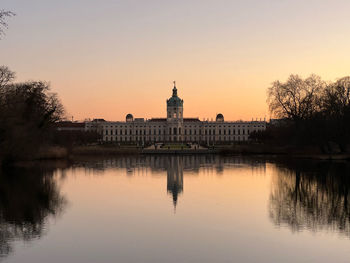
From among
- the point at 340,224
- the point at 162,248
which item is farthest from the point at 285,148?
the point at 162,248

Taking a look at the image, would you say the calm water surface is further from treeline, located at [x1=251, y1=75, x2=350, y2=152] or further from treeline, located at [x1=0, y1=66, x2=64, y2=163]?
treeline, located at [x1=251, y1=75, x2=350, y2=152]

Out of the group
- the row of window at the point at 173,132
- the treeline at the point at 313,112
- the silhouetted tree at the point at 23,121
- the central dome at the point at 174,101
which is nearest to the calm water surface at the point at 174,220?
the silhouetted tree at the point at 23,121

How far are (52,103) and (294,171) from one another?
25.2 metres

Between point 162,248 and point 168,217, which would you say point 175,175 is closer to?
point 168,217

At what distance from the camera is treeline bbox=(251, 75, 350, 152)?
143 feet

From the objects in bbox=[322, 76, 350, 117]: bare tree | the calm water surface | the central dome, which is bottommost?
the calm water surface

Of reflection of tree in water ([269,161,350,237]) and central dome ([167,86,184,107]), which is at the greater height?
central dome ([167,86,184,107])

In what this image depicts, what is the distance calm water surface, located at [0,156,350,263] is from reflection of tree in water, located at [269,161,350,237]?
0.04 meters

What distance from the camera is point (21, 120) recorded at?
30891mm

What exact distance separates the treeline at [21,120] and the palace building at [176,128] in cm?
9251

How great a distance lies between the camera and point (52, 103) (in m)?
45.7

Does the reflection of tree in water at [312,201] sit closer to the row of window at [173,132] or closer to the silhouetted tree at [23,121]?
the silhouetted tree at [23,121]

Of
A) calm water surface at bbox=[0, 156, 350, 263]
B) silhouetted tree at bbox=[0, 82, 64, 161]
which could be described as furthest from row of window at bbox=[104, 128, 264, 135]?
calm water surface at bbox=[0, 156, 350, 263]

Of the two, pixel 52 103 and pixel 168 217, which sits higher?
pixel 52 103
